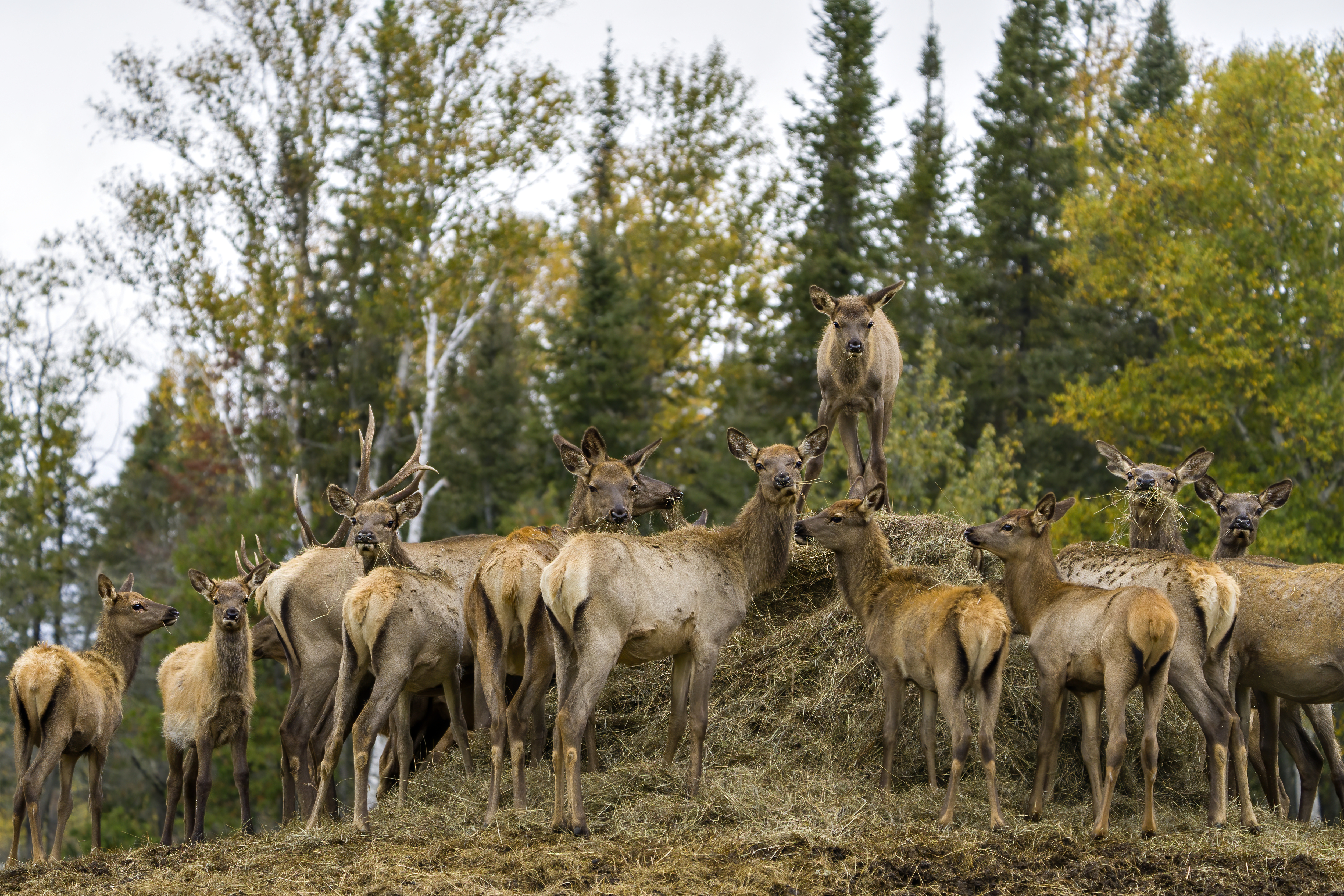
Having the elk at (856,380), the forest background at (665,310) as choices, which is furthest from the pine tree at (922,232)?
the elk at (856,380)

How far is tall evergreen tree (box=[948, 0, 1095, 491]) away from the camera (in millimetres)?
35188

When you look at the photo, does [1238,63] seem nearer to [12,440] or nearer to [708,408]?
[708,408]

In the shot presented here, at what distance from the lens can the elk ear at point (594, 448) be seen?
38.5 feet

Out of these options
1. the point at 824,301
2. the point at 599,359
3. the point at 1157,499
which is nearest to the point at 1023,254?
the point at 599,359

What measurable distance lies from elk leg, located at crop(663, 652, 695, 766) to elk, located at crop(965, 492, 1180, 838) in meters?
2.37

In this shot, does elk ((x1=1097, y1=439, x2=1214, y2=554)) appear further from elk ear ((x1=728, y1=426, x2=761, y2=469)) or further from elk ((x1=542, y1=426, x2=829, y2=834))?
elk ear ((x1=728, y1=426, x2=761, y2=469))

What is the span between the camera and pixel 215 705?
12.0m

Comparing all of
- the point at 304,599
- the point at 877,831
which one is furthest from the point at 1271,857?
the point at 304,599

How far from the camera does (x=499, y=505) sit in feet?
115

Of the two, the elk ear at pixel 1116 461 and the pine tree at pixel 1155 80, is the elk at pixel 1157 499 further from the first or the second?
the pine tree at pixel 1155 80

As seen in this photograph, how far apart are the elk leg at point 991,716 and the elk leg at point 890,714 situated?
2.86 ft

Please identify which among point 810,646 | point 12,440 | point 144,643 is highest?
point 12,440

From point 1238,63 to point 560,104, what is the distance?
15.1 meters

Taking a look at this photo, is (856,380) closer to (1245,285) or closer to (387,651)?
(387,651)
